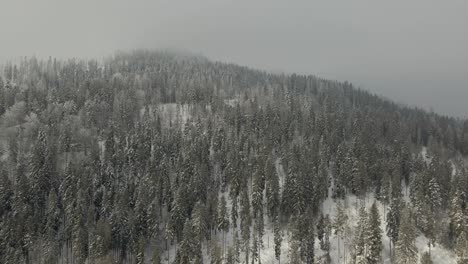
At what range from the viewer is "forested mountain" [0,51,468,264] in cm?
10325

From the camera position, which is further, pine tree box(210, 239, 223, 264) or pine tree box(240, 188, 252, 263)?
pine tree box(240, 188, 252, 263)

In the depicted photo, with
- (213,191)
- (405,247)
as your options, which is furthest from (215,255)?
(405,247)

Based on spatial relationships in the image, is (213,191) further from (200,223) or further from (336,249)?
(336,249)

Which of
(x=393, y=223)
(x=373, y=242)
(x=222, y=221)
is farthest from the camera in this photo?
(x=222, y=221)

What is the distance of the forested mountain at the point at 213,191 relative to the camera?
339ft

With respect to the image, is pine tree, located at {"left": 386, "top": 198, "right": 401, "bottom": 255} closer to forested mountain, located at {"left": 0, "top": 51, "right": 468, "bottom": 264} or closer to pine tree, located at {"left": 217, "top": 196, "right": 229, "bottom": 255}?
forested mountain, located at {"left": 0, "top": 51, "right": 468, "bottom": 264}

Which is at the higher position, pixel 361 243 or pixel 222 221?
pixel 361 243

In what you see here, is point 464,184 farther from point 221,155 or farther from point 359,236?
point 221,155

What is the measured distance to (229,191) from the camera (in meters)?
137

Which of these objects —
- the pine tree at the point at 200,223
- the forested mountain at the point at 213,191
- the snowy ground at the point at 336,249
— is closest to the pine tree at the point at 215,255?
the forested mountain at the point at 213,191

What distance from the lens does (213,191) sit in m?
134

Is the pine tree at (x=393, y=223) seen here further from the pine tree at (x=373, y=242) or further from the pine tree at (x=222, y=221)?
the pine tree at (x=222, y=221)

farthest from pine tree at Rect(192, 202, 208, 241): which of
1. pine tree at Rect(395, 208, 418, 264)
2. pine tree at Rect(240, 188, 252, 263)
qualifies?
pine tree at Rect(395, 208, 418, 264)

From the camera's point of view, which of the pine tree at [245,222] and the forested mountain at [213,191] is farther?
the pine tree at [245,222]
